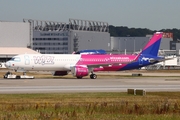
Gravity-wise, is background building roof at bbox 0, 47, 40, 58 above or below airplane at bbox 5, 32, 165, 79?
above

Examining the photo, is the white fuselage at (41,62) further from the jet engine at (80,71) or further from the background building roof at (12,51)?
the background building roof at (12,51)

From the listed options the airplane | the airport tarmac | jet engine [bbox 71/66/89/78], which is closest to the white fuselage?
the airplane

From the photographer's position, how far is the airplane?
7056cm

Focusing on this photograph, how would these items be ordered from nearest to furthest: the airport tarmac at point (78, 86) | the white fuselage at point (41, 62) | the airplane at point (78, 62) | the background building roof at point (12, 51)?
the airport tarmac at point (78, 86), the white fuselage at point (41, 62), the airplane at point (78, 62), the background building roof at point (12, 51)

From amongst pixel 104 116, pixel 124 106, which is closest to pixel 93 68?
pixel 124 106

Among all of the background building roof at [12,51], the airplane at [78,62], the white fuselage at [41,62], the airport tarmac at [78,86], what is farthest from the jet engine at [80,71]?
the background building roof at [12,51]

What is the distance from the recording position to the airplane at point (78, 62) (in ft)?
232

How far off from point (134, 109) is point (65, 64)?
47113 millimetres

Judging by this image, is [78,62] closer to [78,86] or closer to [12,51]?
[78,86]

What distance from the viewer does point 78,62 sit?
7344cm

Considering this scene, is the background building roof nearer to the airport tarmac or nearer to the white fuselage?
the white fuselage

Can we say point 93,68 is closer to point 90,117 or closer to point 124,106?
point 124,106

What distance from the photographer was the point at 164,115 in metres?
23.4

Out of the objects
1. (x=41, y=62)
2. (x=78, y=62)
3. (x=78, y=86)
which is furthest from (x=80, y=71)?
(x=78, y=86)
